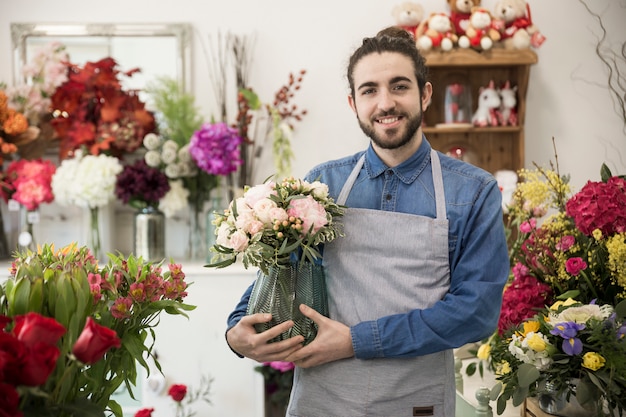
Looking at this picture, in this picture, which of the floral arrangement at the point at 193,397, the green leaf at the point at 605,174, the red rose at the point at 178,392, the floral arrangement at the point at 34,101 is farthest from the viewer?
the floral arrangement at the point at 34,101

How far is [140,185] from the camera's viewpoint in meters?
3.18

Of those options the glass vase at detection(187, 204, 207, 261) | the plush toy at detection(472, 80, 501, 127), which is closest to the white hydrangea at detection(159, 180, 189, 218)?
the glass vase at detection(187, 204, 207, 261)

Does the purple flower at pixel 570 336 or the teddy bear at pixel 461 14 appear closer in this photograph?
the purple flower at pixel 570 336

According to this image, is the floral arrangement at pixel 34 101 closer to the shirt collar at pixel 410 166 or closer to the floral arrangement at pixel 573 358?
→ the shirt collar at pixel 410 166

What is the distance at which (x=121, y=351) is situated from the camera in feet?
3.68

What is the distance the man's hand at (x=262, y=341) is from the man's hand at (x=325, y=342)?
0.07 ft

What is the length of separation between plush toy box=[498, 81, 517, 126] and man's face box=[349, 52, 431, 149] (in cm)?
190

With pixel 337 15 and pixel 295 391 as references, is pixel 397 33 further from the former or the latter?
pixel 337 15

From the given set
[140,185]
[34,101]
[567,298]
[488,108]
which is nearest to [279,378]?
[140,185]

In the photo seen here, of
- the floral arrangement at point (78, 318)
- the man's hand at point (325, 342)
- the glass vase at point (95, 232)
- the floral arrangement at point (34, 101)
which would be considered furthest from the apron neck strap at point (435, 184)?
the floral arrangement at point (34, 101)

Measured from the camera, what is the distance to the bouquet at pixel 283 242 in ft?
4.53

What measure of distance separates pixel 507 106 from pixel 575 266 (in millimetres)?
1761

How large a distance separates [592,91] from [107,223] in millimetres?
2391

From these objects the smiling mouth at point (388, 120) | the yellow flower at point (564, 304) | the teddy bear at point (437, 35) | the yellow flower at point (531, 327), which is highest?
the teddy bear at point (437, 35)
